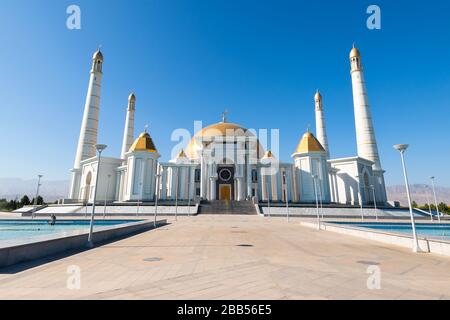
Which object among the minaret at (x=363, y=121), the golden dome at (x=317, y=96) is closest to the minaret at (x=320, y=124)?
the golden dome at (x=317, y=96)

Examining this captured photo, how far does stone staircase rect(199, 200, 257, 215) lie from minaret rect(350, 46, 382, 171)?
24223mm

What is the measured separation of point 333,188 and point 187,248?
122ft

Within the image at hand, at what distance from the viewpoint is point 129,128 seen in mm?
48812

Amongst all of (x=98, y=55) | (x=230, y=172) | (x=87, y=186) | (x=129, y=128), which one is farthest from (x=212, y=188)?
(x=98, y=55)

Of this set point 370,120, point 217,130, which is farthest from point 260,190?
point 370,120

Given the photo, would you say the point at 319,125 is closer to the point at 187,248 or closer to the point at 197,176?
the point at 197,176

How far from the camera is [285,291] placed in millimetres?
3684

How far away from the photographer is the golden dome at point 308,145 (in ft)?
122

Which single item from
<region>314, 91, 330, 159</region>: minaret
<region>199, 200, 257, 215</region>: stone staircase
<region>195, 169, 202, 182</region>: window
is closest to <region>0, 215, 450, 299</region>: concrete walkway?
<region>199, 200, 257, 215</region>: stone staircase

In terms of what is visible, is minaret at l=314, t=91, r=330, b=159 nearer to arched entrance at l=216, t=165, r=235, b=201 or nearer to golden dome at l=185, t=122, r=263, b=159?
golden dome at l=185, t=122, r=263, b=159

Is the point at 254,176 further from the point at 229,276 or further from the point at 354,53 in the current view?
the point at 229,276

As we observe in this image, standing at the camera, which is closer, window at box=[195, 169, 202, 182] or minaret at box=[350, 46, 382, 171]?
window at box=[195, 169, 202, 182]

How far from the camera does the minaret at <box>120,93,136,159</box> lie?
47.2 metres

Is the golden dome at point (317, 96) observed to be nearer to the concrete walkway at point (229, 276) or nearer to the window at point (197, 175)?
the window at point (197, 175)
